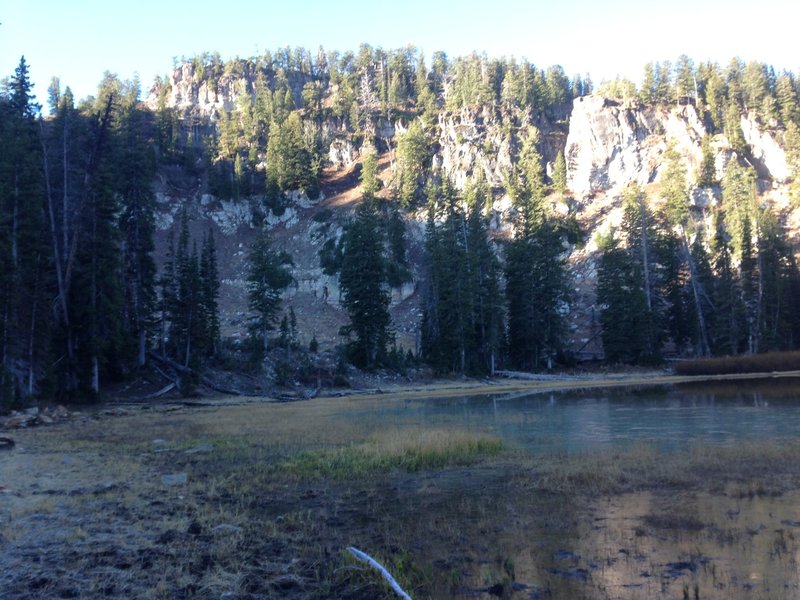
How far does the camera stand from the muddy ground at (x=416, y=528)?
6.64m

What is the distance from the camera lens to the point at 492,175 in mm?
118125

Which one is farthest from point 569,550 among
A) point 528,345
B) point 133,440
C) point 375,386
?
point 528,345

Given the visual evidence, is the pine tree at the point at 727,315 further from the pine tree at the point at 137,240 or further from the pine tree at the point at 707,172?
the pine tree at the point at 137,240

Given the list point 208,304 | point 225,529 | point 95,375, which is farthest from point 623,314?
point 225,529

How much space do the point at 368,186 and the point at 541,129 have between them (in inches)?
1718

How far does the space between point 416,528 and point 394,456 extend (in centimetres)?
629

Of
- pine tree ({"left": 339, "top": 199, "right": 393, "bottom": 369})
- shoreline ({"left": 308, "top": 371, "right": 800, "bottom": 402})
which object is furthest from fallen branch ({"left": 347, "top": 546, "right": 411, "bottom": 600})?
pine tree ({"left": 339, "top": 199, "right": 393, "bottom": 369})

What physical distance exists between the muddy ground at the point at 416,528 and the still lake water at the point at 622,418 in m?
2.43

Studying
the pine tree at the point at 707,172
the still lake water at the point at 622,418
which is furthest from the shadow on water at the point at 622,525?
the pine tree at the point at 707,172

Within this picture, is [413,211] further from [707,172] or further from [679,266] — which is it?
[679,266]

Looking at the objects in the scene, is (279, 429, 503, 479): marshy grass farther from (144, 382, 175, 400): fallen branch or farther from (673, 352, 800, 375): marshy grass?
(673, 352, 800, 375): marshy grass

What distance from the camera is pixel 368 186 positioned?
363 ft

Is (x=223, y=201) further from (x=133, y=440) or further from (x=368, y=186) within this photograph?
(x=133, y=440)

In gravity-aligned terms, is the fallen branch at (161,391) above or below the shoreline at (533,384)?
above
